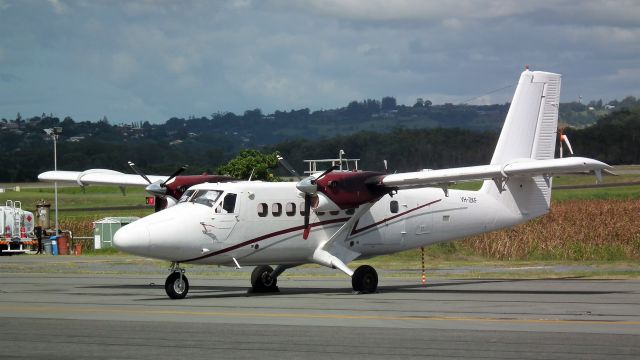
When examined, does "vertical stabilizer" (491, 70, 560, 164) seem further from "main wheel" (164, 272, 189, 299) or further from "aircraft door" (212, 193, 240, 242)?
"main wheel" (164, 272, 189, 299)

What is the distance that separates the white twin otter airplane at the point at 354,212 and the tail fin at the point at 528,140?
3 centimetres

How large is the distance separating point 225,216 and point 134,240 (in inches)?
105

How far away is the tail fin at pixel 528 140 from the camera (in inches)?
1128

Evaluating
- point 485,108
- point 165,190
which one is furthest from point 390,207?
point 485,108

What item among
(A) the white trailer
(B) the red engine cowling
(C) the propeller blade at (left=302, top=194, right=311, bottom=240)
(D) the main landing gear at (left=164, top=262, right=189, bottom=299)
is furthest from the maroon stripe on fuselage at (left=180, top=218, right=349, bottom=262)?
(A) the white trailer

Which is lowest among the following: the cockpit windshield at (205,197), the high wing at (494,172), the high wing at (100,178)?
the cockpit windshield at (205,197)

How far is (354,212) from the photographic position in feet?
87.4

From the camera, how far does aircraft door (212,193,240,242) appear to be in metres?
24.5

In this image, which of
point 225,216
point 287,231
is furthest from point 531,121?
point 225,216

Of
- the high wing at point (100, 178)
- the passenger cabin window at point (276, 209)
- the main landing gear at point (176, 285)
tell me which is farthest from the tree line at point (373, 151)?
the main landing gear at point (176, 285)

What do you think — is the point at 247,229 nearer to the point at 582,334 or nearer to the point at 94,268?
the point at 582,334

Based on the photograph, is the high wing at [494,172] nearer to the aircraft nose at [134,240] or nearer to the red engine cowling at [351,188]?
the red engine cowling at [351,188]

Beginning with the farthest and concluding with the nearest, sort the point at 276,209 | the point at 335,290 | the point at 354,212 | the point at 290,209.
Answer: the point at 335,290 < the point at 354,212 < the point at 290,209 < the point at 276,209

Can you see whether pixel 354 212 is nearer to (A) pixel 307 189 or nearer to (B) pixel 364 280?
(A) pixel 307 189
